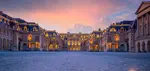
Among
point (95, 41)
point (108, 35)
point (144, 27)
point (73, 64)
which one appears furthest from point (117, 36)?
point (73, 64)

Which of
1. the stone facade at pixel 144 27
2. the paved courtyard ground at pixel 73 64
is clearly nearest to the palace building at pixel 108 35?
the stone facade at pixel 144 27

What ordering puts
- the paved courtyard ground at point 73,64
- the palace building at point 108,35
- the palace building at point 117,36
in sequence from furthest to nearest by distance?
1. the palace building at point 117,36
2. the palace building at point 108,35
3. the paved courtyard ground at point 73,64

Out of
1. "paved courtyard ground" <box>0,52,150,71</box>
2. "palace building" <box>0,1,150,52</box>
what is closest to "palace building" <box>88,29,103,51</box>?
"palace building" <box>0,1,150,52</box>

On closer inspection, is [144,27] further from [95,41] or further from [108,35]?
[95,41]

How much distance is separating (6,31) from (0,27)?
9.30 meters

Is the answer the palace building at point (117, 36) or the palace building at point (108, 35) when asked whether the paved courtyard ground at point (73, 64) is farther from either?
the palace building at point (117, 36)

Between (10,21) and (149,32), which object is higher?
(10,21)

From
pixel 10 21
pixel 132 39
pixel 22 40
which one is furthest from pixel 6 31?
pixel 132 39

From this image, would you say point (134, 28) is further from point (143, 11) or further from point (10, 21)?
point (10, 21)

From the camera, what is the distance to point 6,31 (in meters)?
91.0

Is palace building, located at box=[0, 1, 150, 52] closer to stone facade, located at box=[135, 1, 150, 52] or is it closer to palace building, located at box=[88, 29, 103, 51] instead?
stone facade, located at box=[135, 1, 150, 52]

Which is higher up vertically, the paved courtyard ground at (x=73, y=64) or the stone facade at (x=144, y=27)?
the stone facade at (x=144, y=27)

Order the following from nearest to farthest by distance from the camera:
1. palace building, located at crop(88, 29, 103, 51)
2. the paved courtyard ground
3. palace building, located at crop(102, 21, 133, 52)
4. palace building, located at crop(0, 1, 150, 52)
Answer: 1. the paved courtyard ground
2. palace building, located at crop(0, 1, 150, 52)
3. palace building, located at crop(102, 21, 133, 52)
4. palace building, located at crop(88, 29, 103, 51)

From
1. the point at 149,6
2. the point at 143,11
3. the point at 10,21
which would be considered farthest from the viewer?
the point at 10,21
